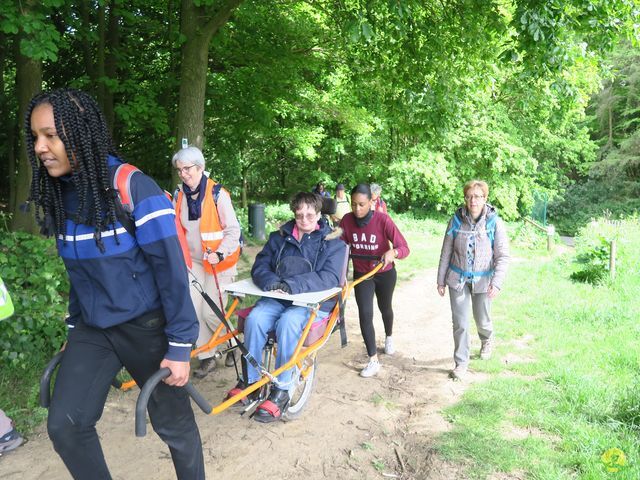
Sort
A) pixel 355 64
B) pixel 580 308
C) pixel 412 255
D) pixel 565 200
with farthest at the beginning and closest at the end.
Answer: pixel 565 200 → pixel 412 255 → pixel 355 64 → pixel 580 308

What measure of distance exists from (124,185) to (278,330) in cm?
194

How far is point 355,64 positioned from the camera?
10312 mm

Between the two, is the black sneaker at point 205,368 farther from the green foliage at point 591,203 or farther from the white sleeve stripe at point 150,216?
the green foliage at point 591,203

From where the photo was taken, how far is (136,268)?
7.63 ft

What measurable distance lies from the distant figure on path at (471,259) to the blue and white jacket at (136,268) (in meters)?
3.39

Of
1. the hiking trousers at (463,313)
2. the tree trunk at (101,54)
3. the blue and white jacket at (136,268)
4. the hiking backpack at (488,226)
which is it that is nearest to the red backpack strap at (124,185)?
the blue and white jacket at (136,268)

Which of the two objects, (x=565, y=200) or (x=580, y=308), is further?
(x=565, y=200)

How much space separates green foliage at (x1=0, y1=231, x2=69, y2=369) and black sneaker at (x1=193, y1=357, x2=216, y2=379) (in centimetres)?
129

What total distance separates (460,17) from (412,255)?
6.56m

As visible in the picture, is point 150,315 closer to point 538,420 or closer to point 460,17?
point 538,420

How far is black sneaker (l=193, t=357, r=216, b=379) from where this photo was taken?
16.8ft

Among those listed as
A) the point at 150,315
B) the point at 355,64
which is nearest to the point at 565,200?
the point at 355,64

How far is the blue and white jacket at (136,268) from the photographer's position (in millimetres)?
2277

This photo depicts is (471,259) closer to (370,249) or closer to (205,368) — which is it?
(370,249)
